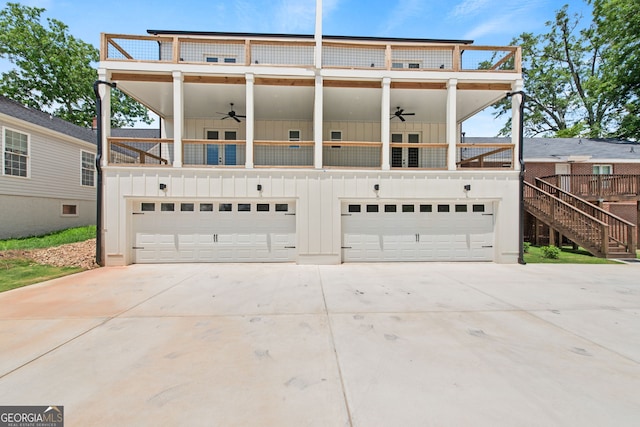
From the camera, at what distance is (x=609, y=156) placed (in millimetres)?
15328

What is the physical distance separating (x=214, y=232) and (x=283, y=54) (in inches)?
296

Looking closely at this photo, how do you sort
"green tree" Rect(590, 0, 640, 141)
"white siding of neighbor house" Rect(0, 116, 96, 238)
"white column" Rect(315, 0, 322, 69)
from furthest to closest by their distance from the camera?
"green tree" Rect(590, 0, 640, 141) < "white siding of neighbor house" Rect(0, 116, 96, 238) < "white column" Rect(315, 0, 322, 69)

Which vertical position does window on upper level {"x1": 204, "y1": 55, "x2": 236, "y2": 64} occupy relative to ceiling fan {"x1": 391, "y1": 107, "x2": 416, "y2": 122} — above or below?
above

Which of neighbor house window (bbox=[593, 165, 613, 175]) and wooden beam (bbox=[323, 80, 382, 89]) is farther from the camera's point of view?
neighbor house window (bbox=[593, 165, 613, 175])

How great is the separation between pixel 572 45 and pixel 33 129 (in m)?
39.9

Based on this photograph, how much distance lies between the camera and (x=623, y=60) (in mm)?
20500

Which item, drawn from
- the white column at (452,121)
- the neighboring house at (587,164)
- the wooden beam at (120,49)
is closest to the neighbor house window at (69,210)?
the wooden beam at (120,49)

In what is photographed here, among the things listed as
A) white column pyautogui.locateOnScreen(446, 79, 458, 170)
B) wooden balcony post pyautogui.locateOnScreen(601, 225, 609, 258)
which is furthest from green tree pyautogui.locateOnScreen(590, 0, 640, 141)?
white column pyautogui.locateOnScreen(446, 79, 458, 170)

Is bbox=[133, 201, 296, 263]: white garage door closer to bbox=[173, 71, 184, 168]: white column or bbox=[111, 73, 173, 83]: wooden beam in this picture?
bbox=[173, 71, 184, 168]: white column

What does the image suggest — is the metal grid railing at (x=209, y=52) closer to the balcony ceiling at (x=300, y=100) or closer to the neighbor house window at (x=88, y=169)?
the balcony ceiling at (x=300, y=100)

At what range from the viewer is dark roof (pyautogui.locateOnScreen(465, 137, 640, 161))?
15117mm

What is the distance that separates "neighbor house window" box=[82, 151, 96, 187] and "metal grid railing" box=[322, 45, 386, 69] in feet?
43.6

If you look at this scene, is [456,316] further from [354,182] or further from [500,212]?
[500,212]

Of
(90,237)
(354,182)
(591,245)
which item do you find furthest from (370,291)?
(90,237)
